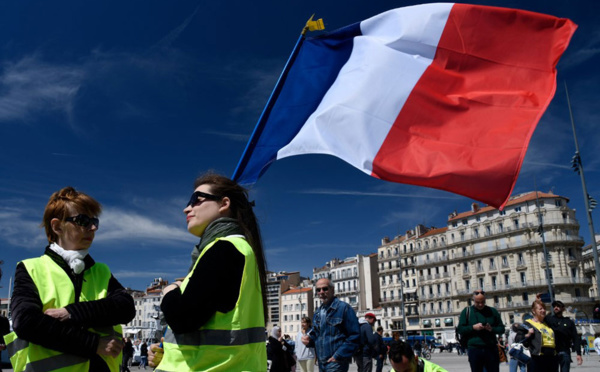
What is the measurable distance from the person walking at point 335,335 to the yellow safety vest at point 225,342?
15.2ft

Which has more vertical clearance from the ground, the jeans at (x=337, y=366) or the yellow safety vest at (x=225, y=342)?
the yellow safety vest at (x=225, y=342)

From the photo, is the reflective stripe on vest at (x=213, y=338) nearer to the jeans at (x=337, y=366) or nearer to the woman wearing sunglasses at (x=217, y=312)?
the woman wearing sunglasses at (x=217, y=312)

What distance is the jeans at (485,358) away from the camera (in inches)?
325

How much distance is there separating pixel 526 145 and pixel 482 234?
84.1m

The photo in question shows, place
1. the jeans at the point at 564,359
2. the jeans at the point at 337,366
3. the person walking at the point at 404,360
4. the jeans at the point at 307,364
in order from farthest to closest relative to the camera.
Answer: the jeans at the point at 307,364
the jeans at the point at 564,359
the jeans at the point at 337,366
the person walking at the point at 404,360

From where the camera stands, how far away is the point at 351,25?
17.3 feet

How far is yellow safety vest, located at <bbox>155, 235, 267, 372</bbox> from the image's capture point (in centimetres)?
217

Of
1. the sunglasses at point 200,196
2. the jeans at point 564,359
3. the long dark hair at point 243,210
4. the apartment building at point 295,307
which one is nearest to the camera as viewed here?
the long dark hair at point 243,210

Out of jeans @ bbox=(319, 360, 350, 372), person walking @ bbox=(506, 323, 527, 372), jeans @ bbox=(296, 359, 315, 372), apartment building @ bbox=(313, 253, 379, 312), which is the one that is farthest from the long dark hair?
apartment building @ bbox=(313, 253, 379, 312)

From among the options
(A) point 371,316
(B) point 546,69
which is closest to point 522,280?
(A) point 371,316

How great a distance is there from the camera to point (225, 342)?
219 cm

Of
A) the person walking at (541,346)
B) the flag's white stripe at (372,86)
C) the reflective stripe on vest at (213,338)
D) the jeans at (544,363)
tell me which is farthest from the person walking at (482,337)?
the reflective stripe on vest at (213,338)

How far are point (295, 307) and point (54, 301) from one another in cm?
11344

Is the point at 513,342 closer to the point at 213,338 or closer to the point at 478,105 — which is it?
the point at 478,105
